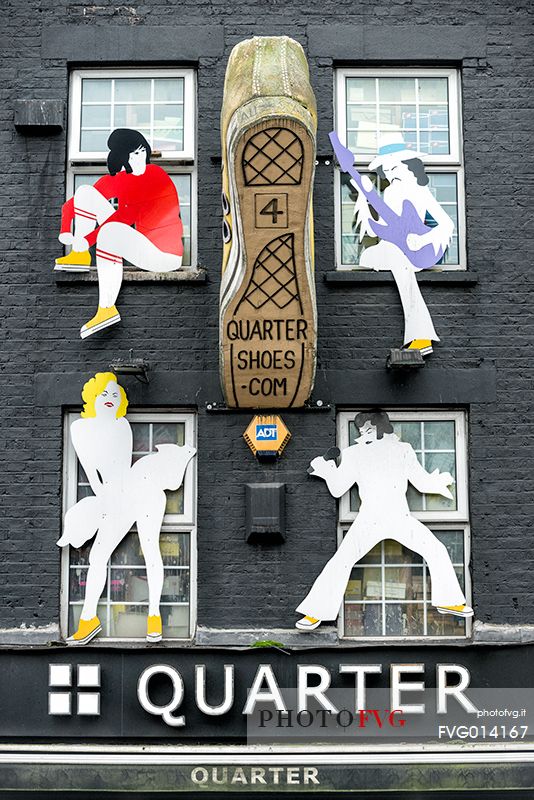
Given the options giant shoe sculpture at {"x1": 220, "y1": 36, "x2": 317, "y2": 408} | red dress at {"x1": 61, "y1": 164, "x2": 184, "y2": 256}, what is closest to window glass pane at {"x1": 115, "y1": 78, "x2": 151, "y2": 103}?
red dress at {"x1": 61, "y1": 164, "x2": 184, "y2": 256}

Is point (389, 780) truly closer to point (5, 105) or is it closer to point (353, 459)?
point (353, 459)

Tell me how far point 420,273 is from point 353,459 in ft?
5.87

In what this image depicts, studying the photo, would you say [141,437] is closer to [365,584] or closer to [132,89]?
[365,584]

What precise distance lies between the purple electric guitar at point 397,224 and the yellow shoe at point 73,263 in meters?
2.47

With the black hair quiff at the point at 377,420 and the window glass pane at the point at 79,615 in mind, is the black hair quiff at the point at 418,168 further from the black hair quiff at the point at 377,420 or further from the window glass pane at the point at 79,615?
the window glass pane at the point at 79,615

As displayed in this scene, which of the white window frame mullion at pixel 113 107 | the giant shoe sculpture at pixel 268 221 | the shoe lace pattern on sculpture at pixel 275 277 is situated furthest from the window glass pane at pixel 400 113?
the shoe lace pattern on sculpture at pixel 275 277

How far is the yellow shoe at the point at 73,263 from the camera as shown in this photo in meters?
9.73

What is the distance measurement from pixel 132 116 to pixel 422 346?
11.2 ft

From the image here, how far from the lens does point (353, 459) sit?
961cm

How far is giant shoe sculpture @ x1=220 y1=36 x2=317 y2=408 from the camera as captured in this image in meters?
8.66

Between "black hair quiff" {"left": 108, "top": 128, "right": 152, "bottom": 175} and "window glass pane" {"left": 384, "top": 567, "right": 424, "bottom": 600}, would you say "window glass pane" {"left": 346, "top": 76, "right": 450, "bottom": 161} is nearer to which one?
"black hair quiff" {"left": 108, "top": 128, "right": 152, "bottom": 175}

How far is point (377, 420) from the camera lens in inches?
382

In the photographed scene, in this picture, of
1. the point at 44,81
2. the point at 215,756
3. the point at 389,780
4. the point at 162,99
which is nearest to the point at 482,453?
the point at 389,780

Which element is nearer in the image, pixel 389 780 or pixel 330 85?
pixel 389 780
